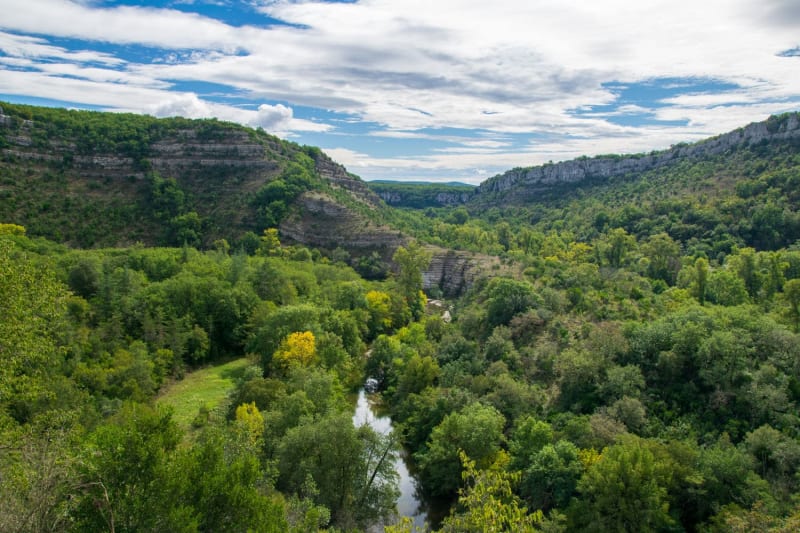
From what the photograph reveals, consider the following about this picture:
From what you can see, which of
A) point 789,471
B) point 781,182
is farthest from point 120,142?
point 781,182

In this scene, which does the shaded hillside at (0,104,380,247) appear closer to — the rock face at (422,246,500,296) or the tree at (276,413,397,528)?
the rock face at (422,246,500,296)

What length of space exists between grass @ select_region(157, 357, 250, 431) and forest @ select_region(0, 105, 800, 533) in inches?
38.7

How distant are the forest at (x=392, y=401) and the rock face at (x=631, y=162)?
58.2 metres

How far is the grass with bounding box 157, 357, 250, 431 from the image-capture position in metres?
35.4

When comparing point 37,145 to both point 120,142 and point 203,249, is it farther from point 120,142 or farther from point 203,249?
point 203,249

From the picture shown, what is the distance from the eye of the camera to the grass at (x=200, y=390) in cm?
3538

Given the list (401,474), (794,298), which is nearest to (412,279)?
(401,474)

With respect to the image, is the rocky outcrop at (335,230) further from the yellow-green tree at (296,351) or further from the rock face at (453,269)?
the yellow-green tree at (296,351)

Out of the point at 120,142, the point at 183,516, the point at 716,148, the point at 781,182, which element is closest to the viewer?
the point at 183,516

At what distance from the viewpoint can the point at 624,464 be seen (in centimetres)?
2175

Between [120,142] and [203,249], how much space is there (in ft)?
105

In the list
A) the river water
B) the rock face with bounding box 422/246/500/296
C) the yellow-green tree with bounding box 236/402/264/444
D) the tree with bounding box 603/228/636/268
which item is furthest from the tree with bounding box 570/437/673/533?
the tree with bounding box 603/228/636/268

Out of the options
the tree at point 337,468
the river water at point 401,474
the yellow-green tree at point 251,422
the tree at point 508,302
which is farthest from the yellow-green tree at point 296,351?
the tree at point 508,302

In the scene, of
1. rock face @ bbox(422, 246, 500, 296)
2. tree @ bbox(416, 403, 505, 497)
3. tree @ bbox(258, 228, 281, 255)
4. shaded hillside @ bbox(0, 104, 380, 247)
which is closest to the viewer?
tree @ bbox(416, 403, 505, 497)
